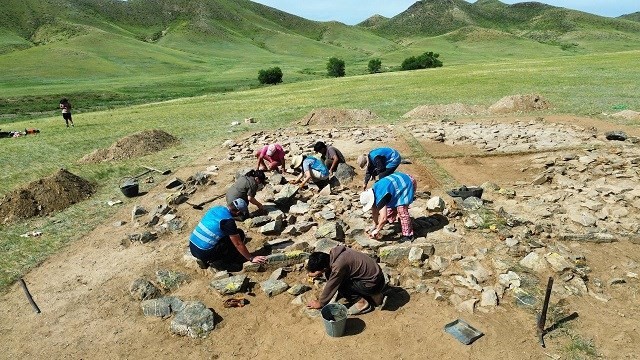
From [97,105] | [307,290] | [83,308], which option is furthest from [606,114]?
[97,105]

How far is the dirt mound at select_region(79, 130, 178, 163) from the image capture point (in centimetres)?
1991

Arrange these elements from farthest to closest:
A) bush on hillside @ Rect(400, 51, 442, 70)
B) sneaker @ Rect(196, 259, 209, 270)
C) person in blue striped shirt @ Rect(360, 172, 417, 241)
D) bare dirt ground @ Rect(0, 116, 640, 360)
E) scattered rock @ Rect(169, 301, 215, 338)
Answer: bush on hillside @ Rect(400, 51, 442, 70)
sneaker @ Rect(196, 259, 209, 270)
person in blue striped shirt @ Rect(360, 172, 417, 241)
scattered rock @ Rect(169, 301, 215, 338)
bare dirt ground @ Rect(0, 116, 640, 360)

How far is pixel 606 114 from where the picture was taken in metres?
21.1

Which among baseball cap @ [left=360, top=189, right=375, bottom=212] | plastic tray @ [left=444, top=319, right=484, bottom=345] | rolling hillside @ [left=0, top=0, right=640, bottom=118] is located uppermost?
rolling hillside @ [left=0, top=0, right=640, bottom=118]

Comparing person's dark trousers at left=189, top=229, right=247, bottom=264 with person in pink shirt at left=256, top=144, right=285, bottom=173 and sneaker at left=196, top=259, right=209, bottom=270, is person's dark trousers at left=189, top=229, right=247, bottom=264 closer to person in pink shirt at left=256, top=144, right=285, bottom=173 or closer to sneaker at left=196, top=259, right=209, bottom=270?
sneaker at left=196, top=259, right=209, bottom=270

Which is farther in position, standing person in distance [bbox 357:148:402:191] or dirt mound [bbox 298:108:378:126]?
dirt mound [bbox 298:108:378:126]

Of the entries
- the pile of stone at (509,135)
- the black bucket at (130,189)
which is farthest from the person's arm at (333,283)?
the pile of stone at (509,135)

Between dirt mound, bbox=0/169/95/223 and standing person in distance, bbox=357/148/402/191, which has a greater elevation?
standing person in distance, bbox=357/148/402/191

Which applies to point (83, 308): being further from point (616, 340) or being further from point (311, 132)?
point (311, 132)

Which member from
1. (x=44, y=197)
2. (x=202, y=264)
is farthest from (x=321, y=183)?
(x=44, y=197)

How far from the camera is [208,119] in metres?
30.1

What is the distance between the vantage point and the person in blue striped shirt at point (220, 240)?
868cm

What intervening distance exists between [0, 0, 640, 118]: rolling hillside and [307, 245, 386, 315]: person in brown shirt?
49239mm

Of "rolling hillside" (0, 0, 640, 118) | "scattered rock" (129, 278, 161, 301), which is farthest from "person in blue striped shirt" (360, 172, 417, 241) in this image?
"rolling hillside" (0, 0, 640, 118)
